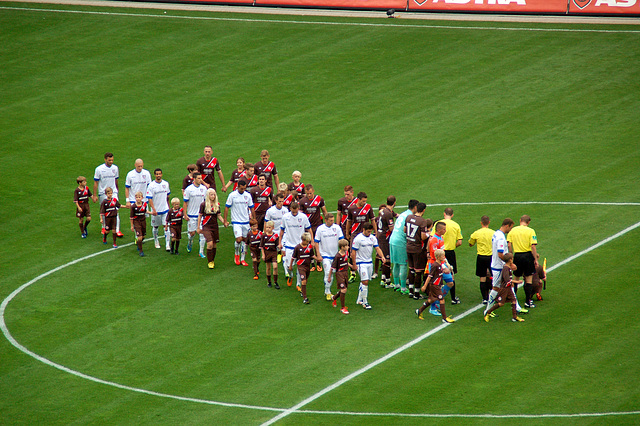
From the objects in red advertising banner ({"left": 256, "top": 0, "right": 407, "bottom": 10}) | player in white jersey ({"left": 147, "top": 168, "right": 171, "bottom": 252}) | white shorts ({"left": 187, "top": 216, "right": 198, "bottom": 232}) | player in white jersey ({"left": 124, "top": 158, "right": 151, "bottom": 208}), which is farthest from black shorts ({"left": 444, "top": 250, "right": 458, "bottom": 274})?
red advertising banner ({"left": 256, "top": 0, "right": 407, "bottom": 10})

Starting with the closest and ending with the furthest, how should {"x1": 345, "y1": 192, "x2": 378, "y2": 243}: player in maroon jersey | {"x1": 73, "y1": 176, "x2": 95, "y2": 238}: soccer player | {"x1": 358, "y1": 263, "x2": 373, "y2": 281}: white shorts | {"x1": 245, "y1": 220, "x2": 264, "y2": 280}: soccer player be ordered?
{"x1": 358, "y1": 263, "x2": 373, "y2": 281}: white shorts < {"x1": 345, "y1": 192, "x2": 378, "y2": 243}: player in maroon jersey < {"x1": 245, "y1": 220, "x2": 264, "y2": 280}: soccer player < {"x1": 73, "y1": 176, "x2": 95, "y2": 238}: soccer player

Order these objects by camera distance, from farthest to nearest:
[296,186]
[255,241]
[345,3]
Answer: [345,3]
[296,186]
[255,241]

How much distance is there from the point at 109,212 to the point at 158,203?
1.46 meters

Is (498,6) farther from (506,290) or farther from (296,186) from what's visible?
(506,290)

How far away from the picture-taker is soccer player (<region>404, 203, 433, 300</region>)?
69.9 ft

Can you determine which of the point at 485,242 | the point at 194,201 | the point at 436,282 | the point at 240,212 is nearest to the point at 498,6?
the point at 240,212

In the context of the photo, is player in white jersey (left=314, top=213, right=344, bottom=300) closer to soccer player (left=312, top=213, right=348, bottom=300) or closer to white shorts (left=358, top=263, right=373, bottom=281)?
soccer player (left=312, top=213, right=348, bottom=300)

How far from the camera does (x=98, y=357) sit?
63.7ft

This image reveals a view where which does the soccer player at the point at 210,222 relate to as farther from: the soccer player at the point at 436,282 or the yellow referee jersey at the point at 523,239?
the yellow referee jersey at the point at 523,239

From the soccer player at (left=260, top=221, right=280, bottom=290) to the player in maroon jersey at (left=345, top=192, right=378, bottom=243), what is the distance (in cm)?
196

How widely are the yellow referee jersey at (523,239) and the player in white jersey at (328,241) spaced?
4289 millimetres

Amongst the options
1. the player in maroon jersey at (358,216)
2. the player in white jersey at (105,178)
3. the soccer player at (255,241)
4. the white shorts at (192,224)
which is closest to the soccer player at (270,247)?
the soccer player at (255,241)

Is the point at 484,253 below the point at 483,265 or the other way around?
the other way around

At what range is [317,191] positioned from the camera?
1155 inches
